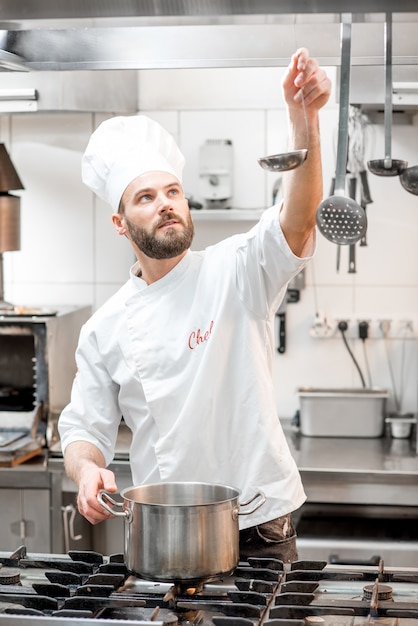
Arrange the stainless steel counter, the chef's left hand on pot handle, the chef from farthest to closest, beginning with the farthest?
the stainless steel counter, the chef, the chef's left hand on pot handle

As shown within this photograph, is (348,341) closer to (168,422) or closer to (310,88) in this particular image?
(168,422)

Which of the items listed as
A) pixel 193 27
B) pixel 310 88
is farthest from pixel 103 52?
pixel 310 88

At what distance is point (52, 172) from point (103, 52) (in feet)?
6.08

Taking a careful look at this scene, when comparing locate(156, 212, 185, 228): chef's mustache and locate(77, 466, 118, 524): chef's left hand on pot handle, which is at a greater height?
locate(156, 212, 185, 228): chef's mustache

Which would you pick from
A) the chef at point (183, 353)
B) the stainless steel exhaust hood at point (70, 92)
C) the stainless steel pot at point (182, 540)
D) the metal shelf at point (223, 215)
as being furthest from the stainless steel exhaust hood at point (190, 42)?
the metal shelf at point (223, 215)

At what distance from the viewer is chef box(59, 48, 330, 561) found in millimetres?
1826

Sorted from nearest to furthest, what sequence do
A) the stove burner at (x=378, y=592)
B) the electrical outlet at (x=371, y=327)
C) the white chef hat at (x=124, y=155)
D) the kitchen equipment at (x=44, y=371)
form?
the stove burner at (x=378, y=592) → the white chef hat at (x=124, y=155) → the kitchen equipment at (x=44, y=371) → the electrical outlet at (x=371, y=327)

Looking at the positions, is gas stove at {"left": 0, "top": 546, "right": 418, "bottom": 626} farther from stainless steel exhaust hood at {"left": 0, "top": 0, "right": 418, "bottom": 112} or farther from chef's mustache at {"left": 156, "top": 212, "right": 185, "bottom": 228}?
stainless steel exhaust hood at {"left": 0, "top": 0, "right": 418, "bottom": 112}

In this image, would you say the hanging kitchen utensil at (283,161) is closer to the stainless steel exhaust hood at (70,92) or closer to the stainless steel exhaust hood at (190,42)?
the stainless steel exhaust hood at (190,42)

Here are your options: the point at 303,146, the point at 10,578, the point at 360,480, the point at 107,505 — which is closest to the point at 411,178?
the point at 303,146

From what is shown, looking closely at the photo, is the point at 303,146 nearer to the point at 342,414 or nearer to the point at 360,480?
the point at 360,480

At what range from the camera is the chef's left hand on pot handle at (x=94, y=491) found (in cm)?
160

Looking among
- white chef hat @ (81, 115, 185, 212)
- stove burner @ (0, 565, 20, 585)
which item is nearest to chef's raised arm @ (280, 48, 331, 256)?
white chef hat @ (81, 115, 185, 212)

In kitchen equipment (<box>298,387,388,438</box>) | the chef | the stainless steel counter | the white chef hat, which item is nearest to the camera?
the chef
